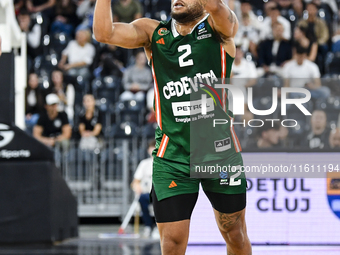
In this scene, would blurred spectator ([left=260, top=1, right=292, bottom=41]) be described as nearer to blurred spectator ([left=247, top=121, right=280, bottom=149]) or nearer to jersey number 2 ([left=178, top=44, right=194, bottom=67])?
blurred spectator ([left=247, top=121, right=280, bottom=149])

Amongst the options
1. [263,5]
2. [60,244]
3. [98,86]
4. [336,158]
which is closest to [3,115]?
[60,244]

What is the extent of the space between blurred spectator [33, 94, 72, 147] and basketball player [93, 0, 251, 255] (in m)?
6.72

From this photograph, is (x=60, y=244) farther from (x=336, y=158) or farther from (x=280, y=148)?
(x=336, y=158)

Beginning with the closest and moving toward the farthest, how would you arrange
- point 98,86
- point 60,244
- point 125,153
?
point 60,244, point 125,153, point 98,86

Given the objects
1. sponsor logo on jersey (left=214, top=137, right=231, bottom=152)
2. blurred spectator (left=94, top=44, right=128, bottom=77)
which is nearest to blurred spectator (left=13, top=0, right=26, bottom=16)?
blurred spectator (left=94, top=44, right=128, bottom=77)

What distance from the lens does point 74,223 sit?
8312 mm

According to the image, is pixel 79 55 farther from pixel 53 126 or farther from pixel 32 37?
pixel 53 126

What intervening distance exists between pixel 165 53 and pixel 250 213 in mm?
3206

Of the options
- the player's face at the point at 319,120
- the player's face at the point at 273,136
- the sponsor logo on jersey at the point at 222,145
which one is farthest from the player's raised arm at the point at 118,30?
the player's face at the point at 319,120

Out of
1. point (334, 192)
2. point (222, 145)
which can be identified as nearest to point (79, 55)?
point (334, 192)

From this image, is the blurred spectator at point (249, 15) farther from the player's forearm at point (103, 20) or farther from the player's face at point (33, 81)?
the player's forearm at point (103, 20)

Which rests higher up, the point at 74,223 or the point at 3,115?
the point at 3,115

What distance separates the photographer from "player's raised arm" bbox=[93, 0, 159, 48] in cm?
364

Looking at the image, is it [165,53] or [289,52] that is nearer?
[165,53]
